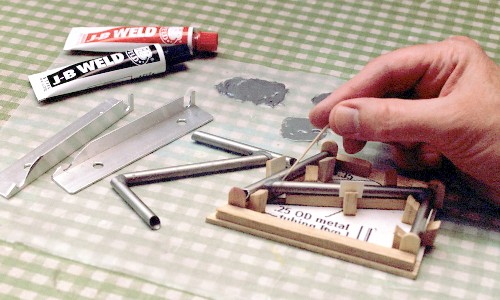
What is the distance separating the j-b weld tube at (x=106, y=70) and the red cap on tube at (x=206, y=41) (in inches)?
1.2

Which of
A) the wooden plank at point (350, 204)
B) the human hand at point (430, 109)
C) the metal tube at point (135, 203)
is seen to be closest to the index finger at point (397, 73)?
the human hand at point (430, 109)

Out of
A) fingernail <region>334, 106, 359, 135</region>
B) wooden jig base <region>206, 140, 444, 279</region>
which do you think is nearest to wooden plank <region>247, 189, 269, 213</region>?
wooden jig base <region>206, 140, 444, 279</region>

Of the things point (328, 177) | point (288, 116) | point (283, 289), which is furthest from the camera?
point (288, 116)

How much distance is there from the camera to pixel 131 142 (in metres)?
0.92

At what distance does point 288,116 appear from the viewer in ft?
3.22

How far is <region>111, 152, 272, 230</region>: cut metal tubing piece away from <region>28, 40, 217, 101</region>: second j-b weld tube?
18 cm

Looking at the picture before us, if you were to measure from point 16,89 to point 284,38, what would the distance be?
1.23ft

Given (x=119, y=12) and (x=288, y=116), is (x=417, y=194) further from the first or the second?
(x=119, y=12)

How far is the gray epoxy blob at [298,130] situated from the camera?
0.95 metres

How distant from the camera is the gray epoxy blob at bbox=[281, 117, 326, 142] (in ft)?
3.11

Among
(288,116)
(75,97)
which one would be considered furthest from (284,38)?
(75,97)

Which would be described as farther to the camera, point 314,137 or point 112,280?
point 314,137

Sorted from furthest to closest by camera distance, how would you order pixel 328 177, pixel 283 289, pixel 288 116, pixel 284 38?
pixel 284 38 → pixel 288 116 → pixel 328 177 → pixel 283 289

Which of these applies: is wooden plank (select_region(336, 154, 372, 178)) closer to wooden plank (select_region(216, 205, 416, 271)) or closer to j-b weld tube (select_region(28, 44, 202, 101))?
wooden plank (select_region(216, 205, 416, 271))
